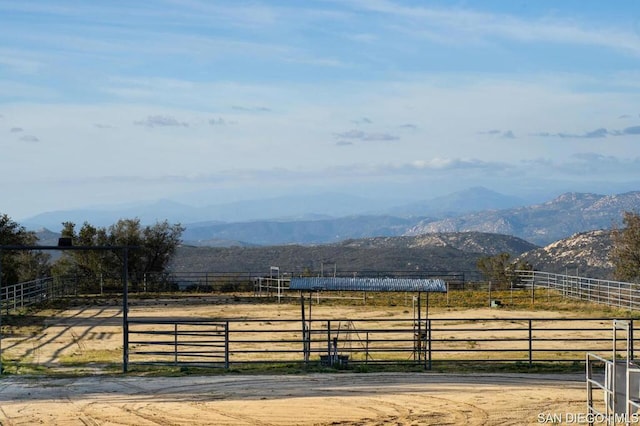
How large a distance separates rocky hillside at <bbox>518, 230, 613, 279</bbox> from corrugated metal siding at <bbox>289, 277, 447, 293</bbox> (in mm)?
64162

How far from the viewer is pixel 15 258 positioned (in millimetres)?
47062

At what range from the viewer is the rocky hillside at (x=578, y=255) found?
8794 centimetres

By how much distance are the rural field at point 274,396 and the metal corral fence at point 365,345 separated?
31.1 inches

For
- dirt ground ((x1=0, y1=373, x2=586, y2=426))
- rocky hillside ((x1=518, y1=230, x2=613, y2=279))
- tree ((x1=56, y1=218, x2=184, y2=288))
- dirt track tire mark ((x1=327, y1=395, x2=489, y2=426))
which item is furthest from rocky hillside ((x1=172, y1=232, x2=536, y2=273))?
dirt track tire mark ((x1=327, y1=395, x2=489, y2=426))

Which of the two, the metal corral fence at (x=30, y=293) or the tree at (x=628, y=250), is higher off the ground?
the tree at (x=628, y=250)

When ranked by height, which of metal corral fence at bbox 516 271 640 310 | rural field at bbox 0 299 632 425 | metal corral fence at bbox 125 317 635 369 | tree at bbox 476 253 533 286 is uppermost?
tree at bbox 476 253 533 286

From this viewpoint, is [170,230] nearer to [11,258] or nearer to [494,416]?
[11,258]

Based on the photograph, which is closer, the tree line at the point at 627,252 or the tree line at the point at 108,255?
the tree line at the point at 627,252

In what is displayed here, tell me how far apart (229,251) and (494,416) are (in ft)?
332

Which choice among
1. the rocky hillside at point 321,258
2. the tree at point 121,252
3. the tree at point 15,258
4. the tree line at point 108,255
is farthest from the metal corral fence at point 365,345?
the rocky hillside at point 321,258

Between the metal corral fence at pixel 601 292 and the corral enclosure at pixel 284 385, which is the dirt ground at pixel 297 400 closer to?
the corral enclosure at pixel 284 385

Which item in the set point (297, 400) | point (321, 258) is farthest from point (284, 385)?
point (321, 258)

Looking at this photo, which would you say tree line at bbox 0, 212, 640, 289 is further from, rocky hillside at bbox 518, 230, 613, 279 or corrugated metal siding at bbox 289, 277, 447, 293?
rocky hillside at bbox 518, 230, 613, 279

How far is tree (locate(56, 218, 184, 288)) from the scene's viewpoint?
2019 inches
